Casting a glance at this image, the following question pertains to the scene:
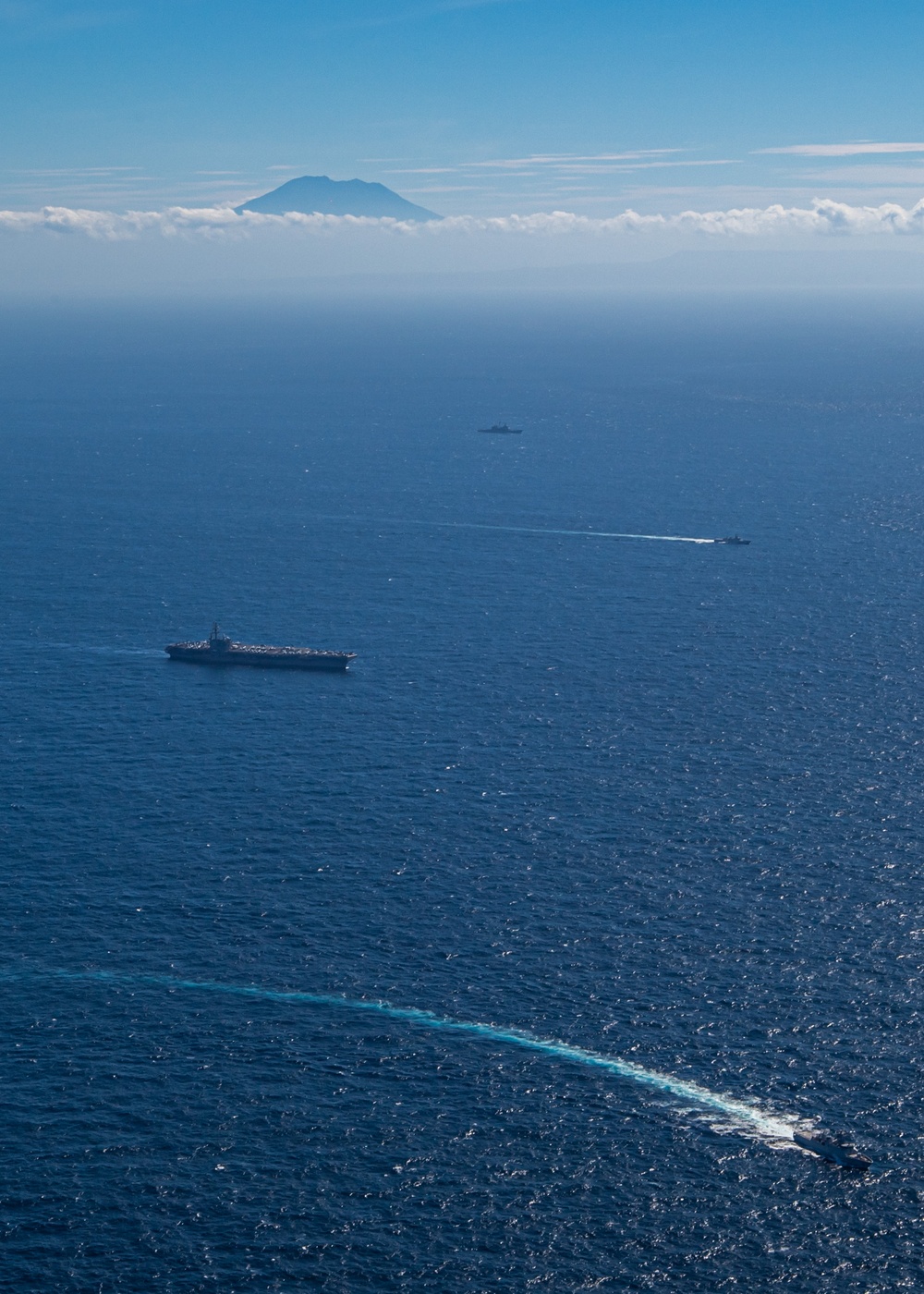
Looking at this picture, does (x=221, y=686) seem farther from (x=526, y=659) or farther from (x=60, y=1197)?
(x=60, y=1197)

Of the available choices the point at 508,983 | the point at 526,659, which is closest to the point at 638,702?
the point at 526,659

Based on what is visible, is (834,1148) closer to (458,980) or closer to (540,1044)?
(540,1044)

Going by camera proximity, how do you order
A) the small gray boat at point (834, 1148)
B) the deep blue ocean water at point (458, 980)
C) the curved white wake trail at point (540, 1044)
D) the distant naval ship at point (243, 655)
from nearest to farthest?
the deep blue ocean water at point (458, 980)
the small gray boat at point (834, 1148)
the curved white wake trail at point (540, 1044)
the distant naval ship at point (243, 655)

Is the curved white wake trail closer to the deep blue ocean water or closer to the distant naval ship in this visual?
the deep blue ocean water

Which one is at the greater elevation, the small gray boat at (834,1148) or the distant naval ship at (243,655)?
the distant naval ship at (243,655)

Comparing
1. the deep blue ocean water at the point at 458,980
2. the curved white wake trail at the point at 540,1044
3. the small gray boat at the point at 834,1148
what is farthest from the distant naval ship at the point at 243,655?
the small gray boat at the point at 834,1148

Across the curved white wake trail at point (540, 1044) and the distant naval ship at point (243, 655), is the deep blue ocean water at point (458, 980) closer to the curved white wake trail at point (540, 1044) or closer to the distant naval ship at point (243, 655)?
the curved white wake trail at point (540, 1044)
